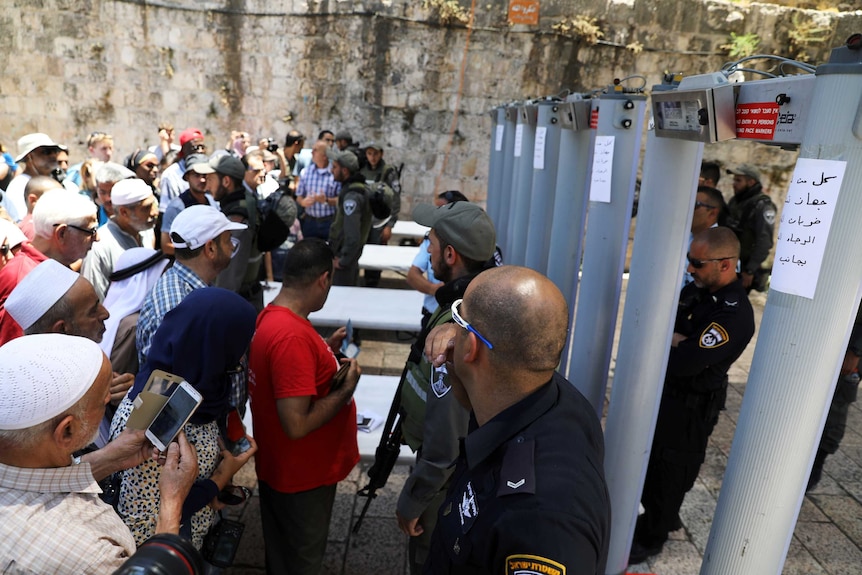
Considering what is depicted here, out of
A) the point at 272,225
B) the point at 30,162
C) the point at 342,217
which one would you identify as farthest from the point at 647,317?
the point at 30,162

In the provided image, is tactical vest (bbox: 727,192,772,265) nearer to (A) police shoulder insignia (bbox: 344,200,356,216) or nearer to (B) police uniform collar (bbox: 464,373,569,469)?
(A) police shoulder insignia (bbox: 344,200,356,216)

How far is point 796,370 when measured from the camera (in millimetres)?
1398

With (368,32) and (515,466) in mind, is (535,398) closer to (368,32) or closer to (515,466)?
(515,466)

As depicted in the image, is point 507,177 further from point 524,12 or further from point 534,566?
point 534,566

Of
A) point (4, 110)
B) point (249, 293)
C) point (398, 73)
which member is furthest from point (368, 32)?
point (4, 110)

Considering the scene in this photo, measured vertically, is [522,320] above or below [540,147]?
below

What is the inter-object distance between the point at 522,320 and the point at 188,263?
1861mm

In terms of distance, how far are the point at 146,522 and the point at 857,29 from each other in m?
11.4

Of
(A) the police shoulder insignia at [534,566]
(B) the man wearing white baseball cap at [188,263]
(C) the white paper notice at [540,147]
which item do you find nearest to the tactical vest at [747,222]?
(C) the white paper notice at [540,147]

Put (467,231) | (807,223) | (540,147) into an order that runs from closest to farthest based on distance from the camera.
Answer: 1. (807,223)
2. (467,231)
3. (540,147)

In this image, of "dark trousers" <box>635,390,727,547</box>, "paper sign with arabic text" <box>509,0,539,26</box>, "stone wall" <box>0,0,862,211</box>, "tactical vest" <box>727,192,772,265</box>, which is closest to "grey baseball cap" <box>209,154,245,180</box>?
"dark trousers" <box>635,390,727,547</box>

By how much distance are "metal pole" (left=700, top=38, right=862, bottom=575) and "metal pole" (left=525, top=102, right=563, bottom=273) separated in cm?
256

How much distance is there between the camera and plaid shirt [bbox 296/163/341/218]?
292 inches

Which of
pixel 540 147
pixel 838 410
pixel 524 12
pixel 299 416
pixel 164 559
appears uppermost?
pixel 524 12
